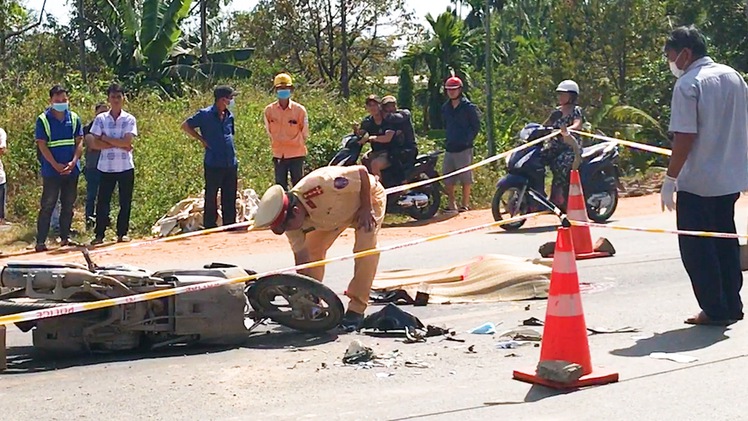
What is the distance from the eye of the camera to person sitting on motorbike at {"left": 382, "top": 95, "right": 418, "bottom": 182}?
15.1m

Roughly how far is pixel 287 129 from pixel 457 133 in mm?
2480

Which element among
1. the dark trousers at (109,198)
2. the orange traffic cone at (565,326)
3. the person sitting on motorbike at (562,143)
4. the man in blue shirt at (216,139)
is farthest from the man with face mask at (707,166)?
the dark trousers at (109,198)

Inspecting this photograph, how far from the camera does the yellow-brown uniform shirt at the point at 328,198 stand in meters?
7.85

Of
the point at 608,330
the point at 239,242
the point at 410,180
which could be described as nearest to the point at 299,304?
the point at 608,330

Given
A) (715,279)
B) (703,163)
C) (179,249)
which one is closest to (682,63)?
(703,163)

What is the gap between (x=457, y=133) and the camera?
623 inches

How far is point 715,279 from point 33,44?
1311 inches

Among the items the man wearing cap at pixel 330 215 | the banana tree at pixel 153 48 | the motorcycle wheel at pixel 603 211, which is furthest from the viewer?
the banana tree at pixel 153 48

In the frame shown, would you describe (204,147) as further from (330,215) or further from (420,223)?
(330,215)

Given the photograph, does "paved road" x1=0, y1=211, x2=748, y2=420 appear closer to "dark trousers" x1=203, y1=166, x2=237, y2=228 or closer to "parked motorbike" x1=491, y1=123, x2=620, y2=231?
"parked motorbike" x1=491, y1=123, x2=620, y2=231

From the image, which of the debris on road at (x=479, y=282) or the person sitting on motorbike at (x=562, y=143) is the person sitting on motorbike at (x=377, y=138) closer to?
the person sitting on motorbike at (x=562, y=143)

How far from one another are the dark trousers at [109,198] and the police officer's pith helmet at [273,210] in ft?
21.2

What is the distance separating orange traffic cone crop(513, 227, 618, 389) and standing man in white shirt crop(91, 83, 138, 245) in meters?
8.33

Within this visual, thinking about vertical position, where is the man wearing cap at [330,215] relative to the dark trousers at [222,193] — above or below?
above
